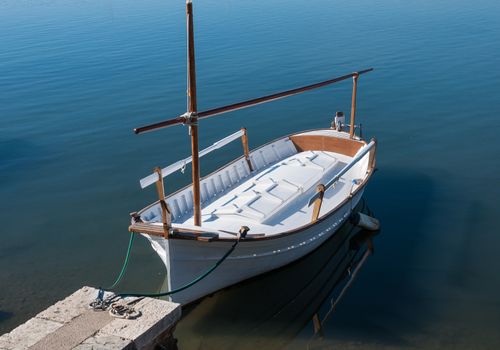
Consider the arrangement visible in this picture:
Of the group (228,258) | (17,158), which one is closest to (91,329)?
(228,258)

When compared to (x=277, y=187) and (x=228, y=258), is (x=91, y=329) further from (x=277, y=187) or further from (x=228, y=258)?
(x=277, y=187)

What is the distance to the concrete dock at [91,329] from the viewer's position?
9875 mm

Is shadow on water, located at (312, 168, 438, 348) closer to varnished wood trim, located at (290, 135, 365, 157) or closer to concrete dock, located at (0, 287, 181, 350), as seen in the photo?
varnished wood trim, located at (290, 135, 365, 157)

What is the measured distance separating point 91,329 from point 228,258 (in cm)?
467

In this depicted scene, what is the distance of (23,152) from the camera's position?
2652cm

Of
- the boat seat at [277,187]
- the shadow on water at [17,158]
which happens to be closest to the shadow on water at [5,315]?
the boat seat at [277,187]

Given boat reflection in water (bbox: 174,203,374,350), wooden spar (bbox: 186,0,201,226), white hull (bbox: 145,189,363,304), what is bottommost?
boat reflection in water (bbox: 174,203,374,350)

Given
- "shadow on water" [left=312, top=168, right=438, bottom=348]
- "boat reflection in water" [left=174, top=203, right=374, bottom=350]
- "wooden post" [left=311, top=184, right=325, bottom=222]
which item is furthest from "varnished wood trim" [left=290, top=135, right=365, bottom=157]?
"wooden post" [left=311, top=184, right=325, bottom=222]

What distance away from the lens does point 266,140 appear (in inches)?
1066

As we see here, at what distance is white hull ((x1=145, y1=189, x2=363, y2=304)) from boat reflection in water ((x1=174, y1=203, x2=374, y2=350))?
1.54 ft

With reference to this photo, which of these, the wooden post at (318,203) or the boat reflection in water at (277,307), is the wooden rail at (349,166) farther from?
the boat reflection in water at (277,307)

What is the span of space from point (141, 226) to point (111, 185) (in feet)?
34.2

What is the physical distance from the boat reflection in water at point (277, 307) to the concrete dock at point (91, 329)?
2.86 metres

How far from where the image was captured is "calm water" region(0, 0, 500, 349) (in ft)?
48.4
